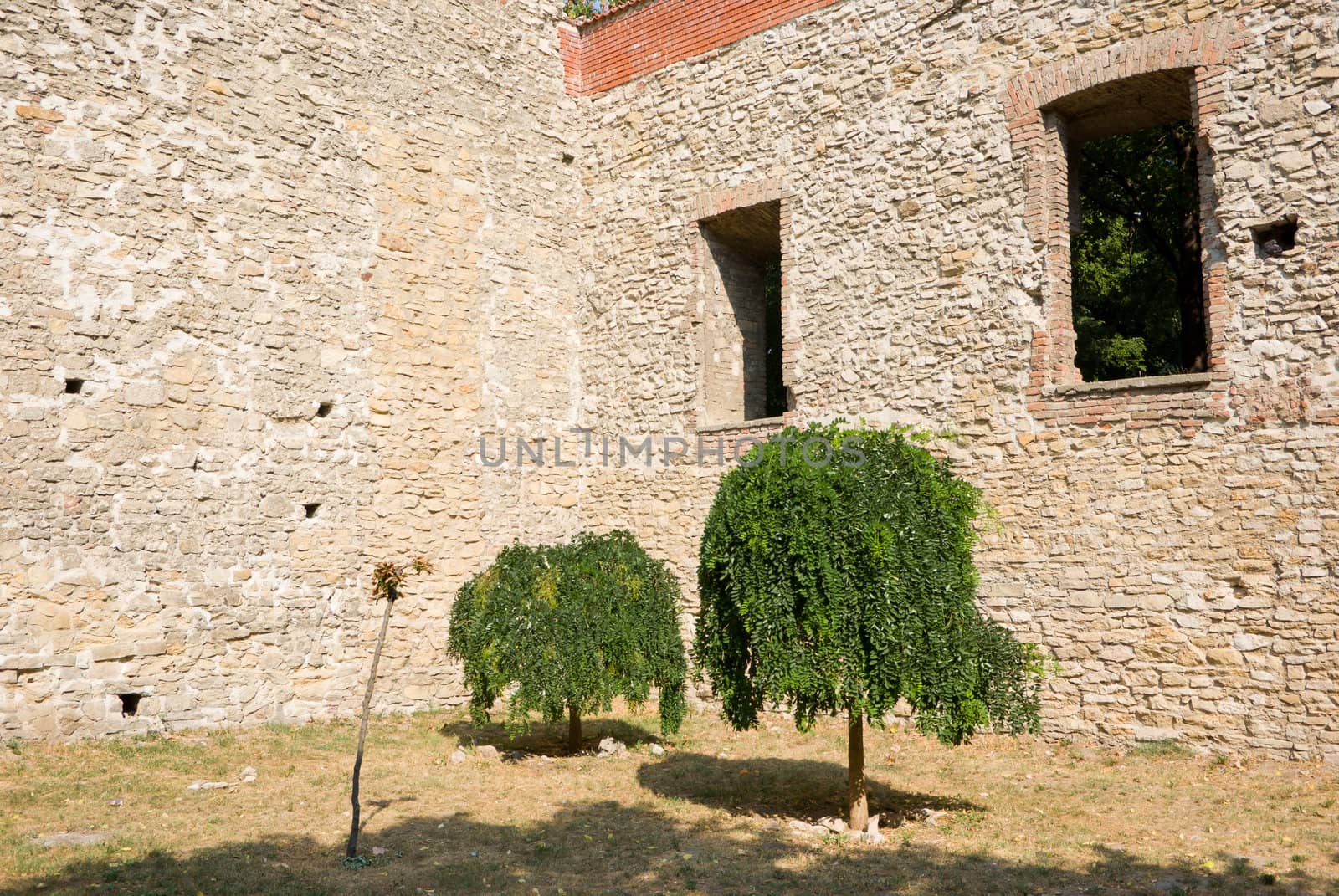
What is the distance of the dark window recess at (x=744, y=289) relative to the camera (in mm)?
9828

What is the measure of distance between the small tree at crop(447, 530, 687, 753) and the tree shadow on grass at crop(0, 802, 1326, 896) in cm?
148

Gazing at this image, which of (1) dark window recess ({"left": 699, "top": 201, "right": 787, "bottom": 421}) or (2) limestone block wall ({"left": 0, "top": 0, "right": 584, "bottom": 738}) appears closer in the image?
(2) limestone block wall ({"left": 0, "top": 0, "right": 584, "bottom": 738})

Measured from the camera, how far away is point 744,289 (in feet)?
33.7

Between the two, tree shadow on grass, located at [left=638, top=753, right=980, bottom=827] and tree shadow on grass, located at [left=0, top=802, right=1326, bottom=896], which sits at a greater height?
tree shadow on grass, located at [left=0, top=802, right=1326, bottom=896]

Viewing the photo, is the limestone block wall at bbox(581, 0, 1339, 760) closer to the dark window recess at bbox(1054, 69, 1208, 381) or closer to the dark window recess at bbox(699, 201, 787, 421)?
the dark window recess at bbox(699, 201, 787, 421)

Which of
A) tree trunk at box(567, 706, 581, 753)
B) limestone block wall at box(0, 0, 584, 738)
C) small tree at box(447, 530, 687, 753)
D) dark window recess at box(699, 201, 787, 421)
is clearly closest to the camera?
small tree at box(447, 530, 687, 753)

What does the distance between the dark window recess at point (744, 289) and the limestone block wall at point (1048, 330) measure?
0.28m

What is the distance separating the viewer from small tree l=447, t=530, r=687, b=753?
275 inches

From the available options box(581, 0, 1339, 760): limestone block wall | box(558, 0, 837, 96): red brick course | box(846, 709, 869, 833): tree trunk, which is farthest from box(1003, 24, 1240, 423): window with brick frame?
box(846, 709, 869, 833): tree trunk

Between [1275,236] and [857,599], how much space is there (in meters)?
4.10

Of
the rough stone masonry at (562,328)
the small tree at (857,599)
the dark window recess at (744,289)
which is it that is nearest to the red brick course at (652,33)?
the rough stone masonry at (562,328)

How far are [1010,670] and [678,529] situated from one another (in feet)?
15.0

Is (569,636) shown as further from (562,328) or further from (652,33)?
(652,33)

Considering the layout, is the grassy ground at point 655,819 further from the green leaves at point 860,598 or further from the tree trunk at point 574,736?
the green leaves at point 860,598
